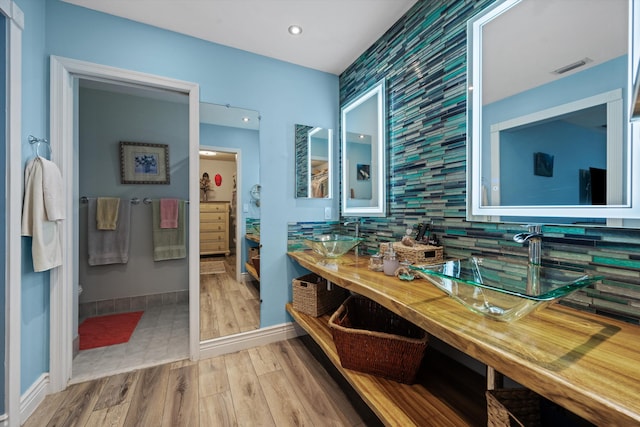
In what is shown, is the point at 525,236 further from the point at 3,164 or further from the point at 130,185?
the point at 130,185

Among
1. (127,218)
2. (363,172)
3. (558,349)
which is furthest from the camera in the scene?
(127,218)

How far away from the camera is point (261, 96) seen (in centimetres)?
220

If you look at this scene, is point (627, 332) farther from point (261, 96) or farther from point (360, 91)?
point (261, 96)

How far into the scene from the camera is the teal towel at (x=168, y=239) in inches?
118

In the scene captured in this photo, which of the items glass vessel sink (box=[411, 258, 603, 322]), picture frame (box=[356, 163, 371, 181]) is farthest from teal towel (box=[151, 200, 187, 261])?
glass vessel sink (box=[411, 258, 603, 322])

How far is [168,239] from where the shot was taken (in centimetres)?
305

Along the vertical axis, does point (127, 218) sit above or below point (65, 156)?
below

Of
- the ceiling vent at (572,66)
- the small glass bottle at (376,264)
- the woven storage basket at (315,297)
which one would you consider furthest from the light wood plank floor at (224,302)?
the ceiling vent at (572,66)

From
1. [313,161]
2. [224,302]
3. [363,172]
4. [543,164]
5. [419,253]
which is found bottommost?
[224,302]

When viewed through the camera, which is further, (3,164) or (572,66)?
(3,164)

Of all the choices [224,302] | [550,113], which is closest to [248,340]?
[224,302]

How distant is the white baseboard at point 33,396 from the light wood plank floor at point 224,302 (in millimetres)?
904

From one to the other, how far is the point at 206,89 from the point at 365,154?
1.41 metres

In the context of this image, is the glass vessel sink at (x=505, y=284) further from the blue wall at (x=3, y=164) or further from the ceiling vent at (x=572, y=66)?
the blue wall at (x=3, y=164)
